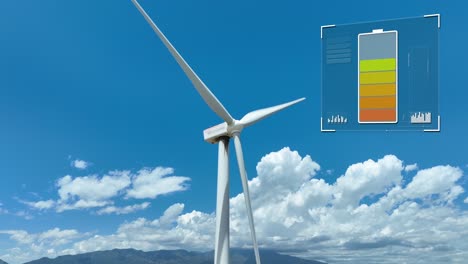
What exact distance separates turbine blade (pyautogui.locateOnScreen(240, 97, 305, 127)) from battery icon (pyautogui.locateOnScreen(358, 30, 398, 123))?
4369 millimetres

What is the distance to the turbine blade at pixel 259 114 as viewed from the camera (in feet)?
102

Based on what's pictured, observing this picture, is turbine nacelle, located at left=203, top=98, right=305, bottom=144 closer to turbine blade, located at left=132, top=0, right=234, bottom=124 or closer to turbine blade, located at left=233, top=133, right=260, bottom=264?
turbine blade, located at left=132, top=0, right=234, bottom=124

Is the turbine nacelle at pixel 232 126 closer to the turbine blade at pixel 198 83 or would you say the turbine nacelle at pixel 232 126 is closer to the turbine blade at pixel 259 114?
the turbine blade at pixel 259 114

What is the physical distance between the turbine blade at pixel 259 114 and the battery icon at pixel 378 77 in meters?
4.37

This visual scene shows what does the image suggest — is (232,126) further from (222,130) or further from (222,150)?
(222,150)

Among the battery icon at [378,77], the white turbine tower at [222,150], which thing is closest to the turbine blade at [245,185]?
the white turbine tower at [222,150]

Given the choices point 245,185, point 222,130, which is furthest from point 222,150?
point 245,185

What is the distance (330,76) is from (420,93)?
5.24 m

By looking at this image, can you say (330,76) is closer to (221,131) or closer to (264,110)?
(264,110)

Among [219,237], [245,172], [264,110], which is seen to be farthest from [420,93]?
[219,237]

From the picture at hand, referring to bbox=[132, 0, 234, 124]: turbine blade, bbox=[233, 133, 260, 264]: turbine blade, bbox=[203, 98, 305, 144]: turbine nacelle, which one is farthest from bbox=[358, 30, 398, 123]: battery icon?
bbox=[132, 0, 234, 124]: turbine blade

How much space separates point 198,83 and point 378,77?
36.6ft

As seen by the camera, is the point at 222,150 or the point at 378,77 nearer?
the point at 222,150

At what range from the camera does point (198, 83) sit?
1191 inches
